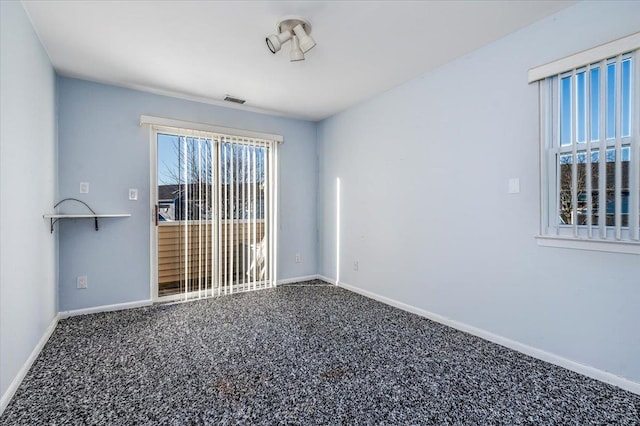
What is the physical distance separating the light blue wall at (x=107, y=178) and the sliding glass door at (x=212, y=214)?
177 mm

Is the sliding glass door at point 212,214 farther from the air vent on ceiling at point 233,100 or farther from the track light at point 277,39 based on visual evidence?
the track light at point 277,39

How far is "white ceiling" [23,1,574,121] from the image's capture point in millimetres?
2039

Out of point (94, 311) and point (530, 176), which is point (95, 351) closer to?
point (94, 311)

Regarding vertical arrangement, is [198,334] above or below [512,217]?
below

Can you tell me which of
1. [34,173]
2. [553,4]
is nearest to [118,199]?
[34,173]

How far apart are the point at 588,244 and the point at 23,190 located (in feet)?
11.9

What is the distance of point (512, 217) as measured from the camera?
2338 mm

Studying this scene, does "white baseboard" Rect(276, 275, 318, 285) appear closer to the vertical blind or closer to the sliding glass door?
the sliding glass door

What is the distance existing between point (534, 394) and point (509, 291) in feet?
2.49

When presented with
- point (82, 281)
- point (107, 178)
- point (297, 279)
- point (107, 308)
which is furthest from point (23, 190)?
point (297, 279)

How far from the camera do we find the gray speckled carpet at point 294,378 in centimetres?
161

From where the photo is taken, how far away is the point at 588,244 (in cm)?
195

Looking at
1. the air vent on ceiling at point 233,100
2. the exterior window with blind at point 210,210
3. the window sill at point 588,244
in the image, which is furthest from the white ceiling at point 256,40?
the window sill at point 588,244

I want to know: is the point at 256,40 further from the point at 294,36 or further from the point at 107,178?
the point at 107,178
